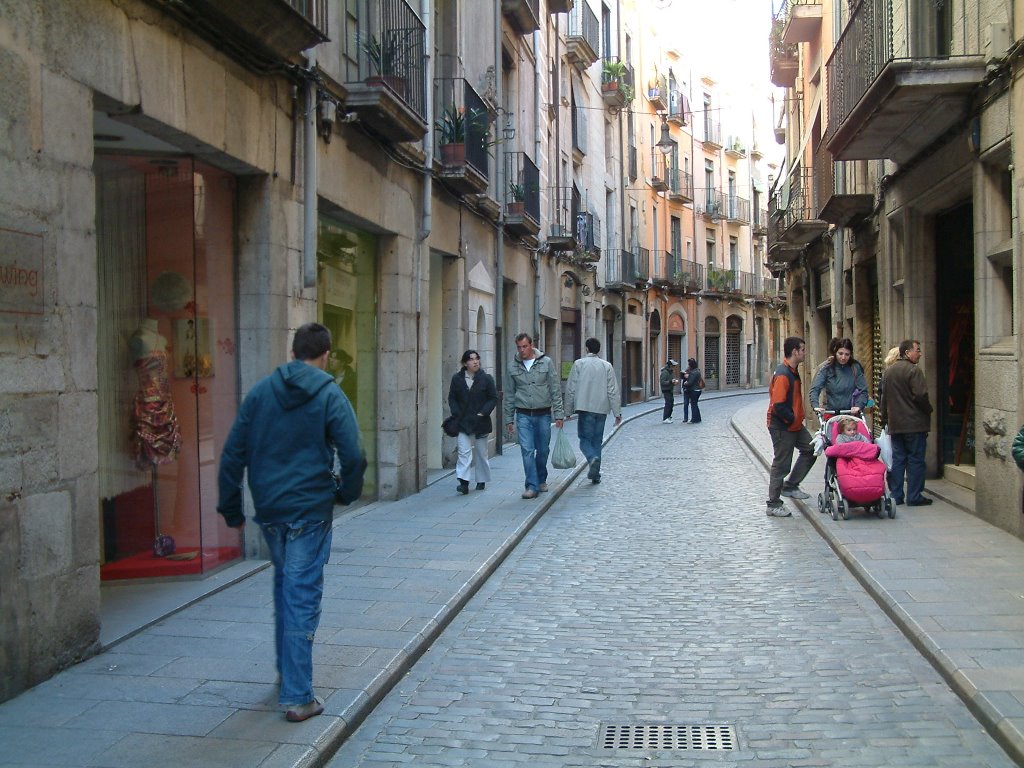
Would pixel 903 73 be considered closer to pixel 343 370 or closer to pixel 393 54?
pixel 393 54

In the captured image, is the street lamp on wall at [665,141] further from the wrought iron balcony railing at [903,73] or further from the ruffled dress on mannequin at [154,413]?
the ruffled dress on mannequin at [154,413]

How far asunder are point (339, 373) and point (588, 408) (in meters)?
3.39

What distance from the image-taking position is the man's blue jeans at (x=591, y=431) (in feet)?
43.4

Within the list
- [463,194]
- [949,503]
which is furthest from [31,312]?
[463,194]

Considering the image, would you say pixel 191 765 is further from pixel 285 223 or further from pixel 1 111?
pixel 285 223

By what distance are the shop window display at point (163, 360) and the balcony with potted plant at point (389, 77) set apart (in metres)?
2.21

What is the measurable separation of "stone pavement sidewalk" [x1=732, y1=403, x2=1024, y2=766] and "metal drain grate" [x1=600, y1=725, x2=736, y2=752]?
1.16 metres

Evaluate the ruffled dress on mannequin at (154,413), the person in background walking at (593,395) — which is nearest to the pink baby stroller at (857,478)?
the person in background walking at (593,395)

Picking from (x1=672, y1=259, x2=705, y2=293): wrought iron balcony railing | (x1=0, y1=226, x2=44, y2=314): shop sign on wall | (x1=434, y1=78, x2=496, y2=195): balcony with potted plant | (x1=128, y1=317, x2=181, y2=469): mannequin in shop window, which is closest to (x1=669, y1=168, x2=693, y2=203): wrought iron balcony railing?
(x1=672, y1=259, x2=705, y2=293): wrought iron balcony railing

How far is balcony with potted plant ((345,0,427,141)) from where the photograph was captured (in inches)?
387

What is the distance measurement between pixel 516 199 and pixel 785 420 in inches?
363

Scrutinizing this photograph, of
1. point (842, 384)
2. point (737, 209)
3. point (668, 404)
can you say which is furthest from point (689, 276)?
point (842, 384)

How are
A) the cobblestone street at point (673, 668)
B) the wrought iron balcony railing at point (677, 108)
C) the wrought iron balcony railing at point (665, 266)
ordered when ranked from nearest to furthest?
the cobblestone street at point (673, 668) → the wrought iron balcony railing at point (665, 266) → the wrought iron balcony railing at point (677, 108)

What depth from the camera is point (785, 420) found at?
1053 cm
